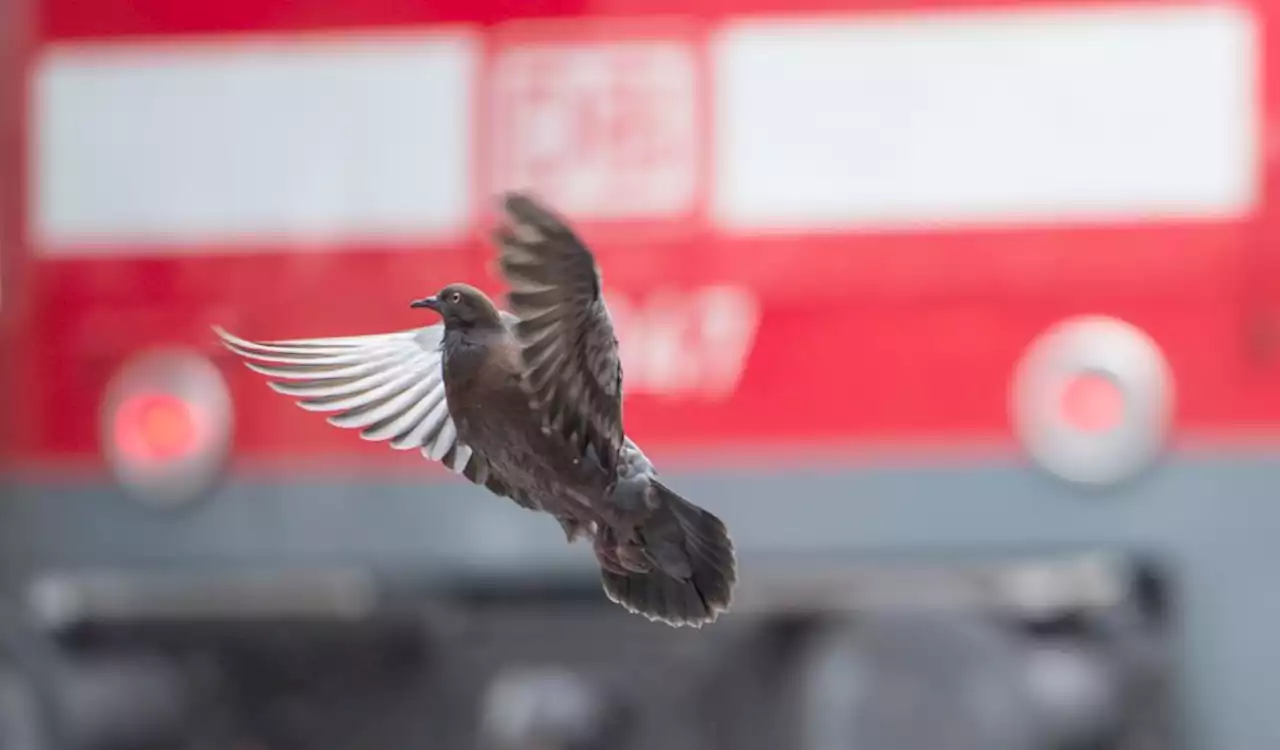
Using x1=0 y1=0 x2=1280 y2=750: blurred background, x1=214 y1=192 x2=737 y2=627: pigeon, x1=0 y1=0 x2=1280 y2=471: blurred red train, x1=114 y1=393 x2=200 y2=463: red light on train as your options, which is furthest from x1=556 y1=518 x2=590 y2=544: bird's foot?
x1=114 y1=393 x2=200 y2=463: red light on train

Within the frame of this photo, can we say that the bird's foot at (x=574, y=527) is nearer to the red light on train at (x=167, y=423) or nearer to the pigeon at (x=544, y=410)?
the pigeon at (x=544, y=410)

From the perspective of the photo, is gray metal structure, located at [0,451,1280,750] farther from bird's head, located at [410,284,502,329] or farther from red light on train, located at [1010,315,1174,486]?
bird's head, located at [410,284,502,329]

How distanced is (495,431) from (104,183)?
0.84m

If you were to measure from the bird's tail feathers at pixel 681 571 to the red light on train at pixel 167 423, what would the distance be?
0.84 metres

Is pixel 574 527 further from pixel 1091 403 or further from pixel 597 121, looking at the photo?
pixel 1091 403

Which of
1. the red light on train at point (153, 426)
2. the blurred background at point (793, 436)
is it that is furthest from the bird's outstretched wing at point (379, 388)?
the red light on train at point (153, 426)

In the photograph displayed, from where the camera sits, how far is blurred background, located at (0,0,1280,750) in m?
1.00

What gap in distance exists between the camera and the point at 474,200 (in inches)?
37.0

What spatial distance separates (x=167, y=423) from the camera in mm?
1052

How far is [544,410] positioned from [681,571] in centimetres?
3

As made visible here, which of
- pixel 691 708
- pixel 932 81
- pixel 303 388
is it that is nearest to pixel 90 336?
pixel 691 708

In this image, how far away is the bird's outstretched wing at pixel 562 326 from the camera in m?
0.15

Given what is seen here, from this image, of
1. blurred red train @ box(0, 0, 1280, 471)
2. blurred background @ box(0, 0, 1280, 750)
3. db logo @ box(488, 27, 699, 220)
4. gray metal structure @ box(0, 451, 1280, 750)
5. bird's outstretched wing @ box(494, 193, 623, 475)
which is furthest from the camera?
gray metal structure @ box(0, 451, 1280, 750)

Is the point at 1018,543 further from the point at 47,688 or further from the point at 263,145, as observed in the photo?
Result: the point at 47,688
